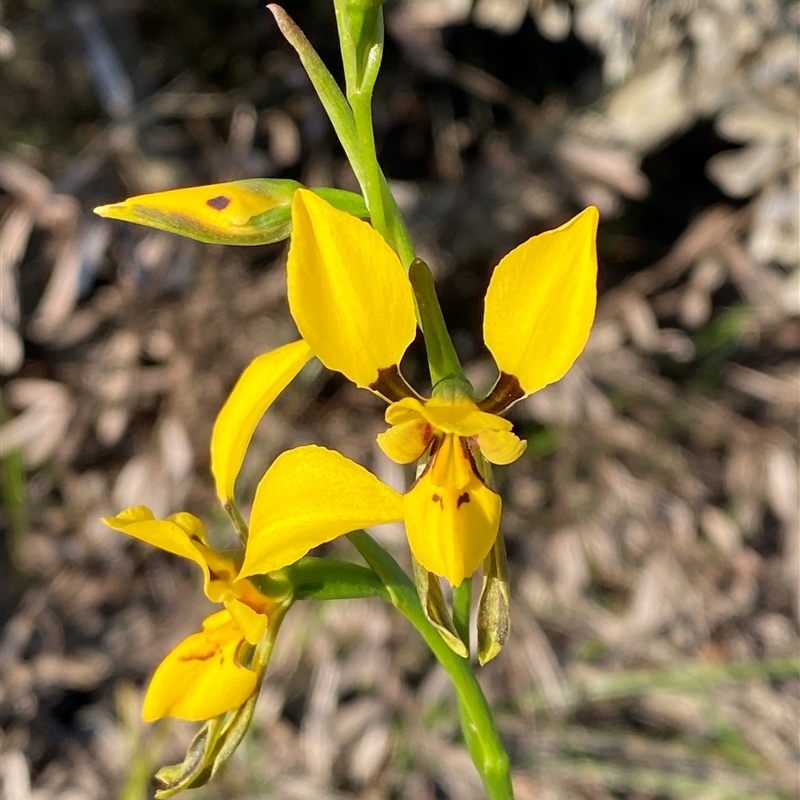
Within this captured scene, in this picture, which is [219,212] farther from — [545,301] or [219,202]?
[545,301]

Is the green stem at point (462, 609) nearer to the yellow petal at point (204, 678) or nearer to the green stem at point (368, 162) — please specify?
the yellow petal at point (204, 678)

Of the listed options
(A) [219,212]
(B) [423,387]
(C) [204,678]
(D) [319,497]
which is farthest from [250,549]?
(B) [423,387]

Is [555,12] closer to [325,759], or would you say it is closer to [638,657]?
[638,657]

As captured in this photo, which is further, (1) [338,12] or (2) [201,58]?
(2) [201,58]

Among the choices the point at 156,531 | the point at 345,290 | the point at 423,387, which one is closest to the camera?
the point at 345,290

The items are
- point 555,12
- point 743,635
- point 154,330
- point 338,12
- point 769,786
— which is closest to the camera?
point 338,12

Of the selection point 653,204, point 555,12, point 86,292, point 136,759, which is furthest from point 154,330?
point 653,204

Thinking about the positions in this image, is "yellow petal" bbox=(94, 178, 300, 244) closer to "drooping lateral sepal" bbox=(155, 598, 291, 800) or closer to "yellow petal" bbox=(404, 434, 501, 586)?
"yellow petal" bbox=(404, 434, 501, 586)
